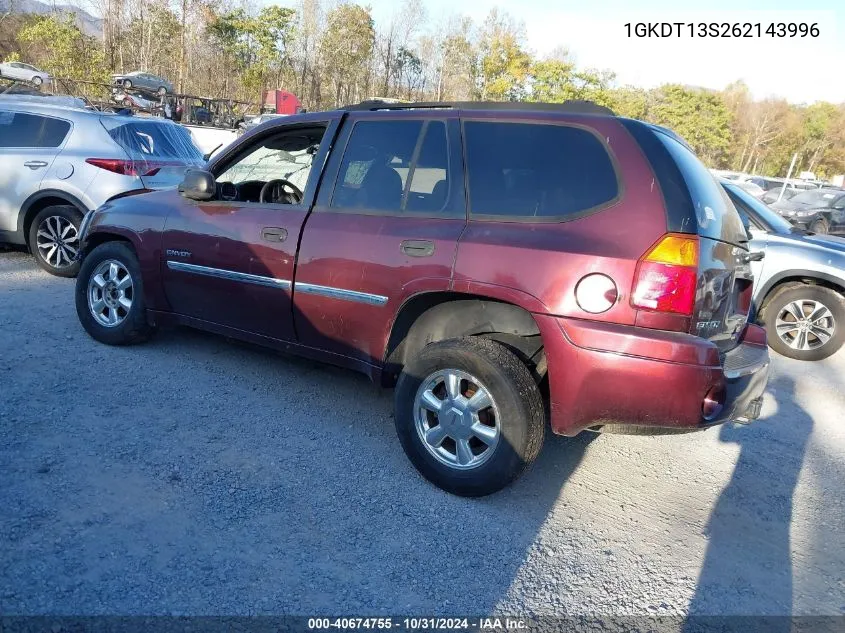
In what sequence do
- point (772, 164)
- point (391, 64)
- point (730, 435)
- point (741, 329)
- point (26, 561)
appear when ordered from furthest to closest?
point (772, 164)
point (391, 64)
point (730, 435)
point (741, 329)
point (26, 561)

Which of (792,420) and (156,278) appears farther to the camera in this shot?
(792,420)

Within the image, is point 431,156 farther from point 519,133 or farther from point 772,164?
point 772,164

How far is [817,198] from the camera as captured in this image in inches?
759

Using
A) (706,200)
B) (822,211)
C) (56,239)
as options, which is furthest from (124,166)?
(822,211)

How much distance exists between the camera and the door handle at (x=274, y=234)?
3.87 metres

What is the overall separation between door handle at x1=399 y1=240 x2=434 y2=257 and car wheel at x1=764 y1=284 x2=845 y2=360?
494cm

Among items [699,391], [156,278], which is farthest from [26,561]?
[699,391]

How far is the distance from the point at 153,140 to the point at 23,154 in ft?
4.32

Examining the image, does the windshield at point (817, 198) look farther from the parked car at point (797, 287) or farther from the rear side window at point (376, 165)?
the rear side window at point (376, 165)

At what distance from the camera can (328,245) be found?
12.0 feet

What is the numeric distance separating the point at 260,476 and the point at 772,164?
72.8m

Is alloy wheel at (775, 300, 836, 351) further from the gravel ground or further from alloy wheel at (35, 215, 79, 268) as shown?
alloy wheel at (35, 215, 79, 268)

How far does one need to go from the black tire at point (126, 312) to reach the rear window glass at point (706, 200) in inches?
146

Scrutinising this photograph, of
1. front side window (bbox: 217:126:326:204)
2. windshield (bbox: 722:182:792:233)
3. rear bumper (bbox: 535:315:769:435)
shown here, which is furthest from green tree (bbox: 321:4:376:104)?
rear bumper (bbox: 535:315:769:435)
